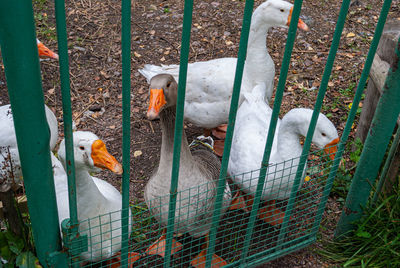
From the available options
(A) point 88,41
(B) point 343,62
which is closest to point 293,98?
(B) point 343,62

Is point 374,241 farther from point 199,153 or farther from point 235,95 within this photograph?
point 235,95

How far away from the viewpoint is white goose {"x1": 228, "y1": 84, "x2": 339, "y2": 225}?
2658 millimetres

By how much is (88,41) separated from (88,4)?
93cm

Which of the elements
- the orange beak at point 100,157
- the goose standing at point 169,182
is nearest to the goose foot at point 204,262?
the goose standing at point 169,182

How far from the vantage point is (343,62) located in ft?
16.0

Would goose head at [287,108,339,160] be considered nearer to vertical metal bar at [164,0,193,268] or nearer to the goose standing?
the goose standing

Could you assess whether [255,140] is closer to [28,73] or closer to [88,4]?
[28,73]

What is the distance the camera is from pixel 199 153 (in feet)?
10.6

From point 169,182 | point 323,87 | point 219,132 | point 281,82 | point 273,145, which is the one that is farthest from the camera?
point 219,132

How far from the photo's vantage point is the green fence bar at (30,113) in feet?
4.53

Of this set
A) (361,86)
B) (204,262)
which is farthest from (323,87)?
(204,262)

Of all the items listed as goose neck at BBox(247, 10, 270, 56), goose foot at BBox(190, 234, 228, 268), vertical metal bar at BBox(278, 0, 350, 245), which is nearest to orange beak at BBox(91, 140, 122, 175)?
goose foot at BBox(190, 234, 228, 268)

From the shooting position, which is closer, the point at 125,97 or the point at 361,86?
the point at 125,97

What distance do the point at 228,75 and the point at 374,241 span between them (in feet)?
5.99
